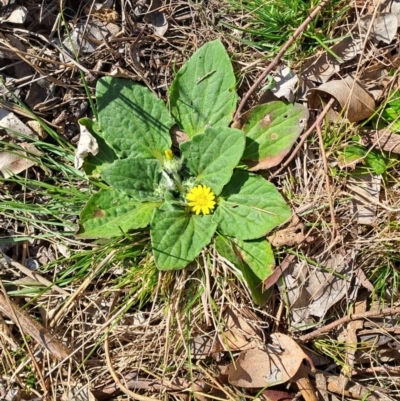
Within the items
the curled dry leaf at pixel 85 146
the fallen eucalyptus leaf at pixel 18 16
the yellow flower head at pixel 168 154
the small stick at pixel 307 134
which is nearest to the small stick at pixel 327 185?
the small stick at pixel 307 134

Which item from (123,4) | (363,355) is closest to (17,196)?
(123,4)

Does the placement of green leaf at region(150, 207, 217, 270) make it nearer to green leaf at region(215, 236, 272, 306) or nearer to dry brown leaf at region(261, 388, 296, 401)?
green leaf at region(215, 236, 272, 306)

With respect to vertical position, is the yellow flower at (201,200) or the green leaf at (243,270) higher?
the yellow flower at (201,200)

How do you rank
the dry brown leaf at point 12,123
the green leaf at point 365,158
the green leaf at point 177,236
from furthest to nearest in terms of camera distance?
the dry brown leaf at point 12,123 < the green leaf at point 365,158 < the green leaf at point 177,236

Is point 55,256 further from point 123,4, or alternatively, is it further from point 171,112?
point 123,4

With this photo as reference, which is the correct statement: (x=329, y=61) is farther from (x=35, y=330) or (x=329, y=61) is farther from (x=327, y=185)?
(x=35, y=330)

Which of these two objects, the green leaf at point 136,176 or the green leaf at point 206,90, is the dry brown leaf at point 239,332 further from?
the green leaf at point 206,90
